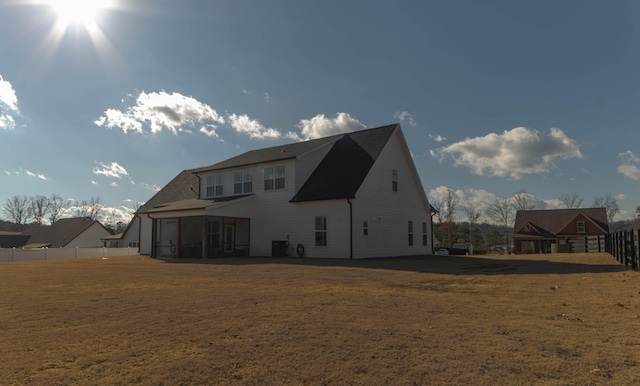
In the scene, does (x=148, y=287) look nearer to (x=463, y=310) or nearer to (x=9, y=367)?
(x=9, y=367)

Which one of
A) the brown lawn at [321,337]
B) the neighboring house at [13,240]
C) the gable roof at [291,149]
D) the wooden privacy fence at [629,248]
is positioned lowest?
the neighboring house at [13,240]

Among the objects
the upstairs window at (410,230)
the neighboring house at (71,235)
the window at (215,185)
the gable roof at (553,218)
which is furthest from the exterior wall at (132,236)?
the gable roof at (553,218)

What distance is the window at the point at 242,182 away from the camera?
2627 cm

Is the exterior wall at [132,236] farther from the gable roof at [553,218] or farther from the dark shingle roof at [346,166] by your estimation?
the gable roof at [553,218]

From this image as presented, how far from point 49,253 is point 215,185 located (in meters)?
12.5

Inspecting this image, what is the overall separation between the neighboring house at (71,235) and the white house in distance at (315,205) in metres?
38.7

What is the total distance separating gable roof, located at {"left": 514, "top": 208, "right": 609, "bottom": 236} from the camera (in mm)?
56094

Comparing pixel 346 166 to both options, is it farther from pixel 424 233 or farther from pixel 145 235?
pixel 145 235

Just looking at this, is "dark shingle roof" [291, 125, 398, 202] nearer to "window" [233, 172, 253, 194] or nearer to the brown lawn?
"window" [233, 172, 253, 194]

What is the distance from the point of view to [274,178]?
981 inches

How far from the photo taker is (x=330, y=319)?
6.09 metres

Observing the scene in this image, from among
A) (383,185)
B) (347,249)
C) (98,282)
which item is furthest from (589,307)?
(383,185)

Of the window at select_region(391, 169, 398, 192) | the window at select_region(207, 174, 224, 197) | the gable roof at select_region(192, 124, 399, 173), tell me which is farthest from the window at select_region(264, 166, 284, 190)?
the window at select_region(391, 169, 398, 192)

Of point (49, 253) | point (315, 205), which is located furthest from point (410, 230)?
point (49, 253)
